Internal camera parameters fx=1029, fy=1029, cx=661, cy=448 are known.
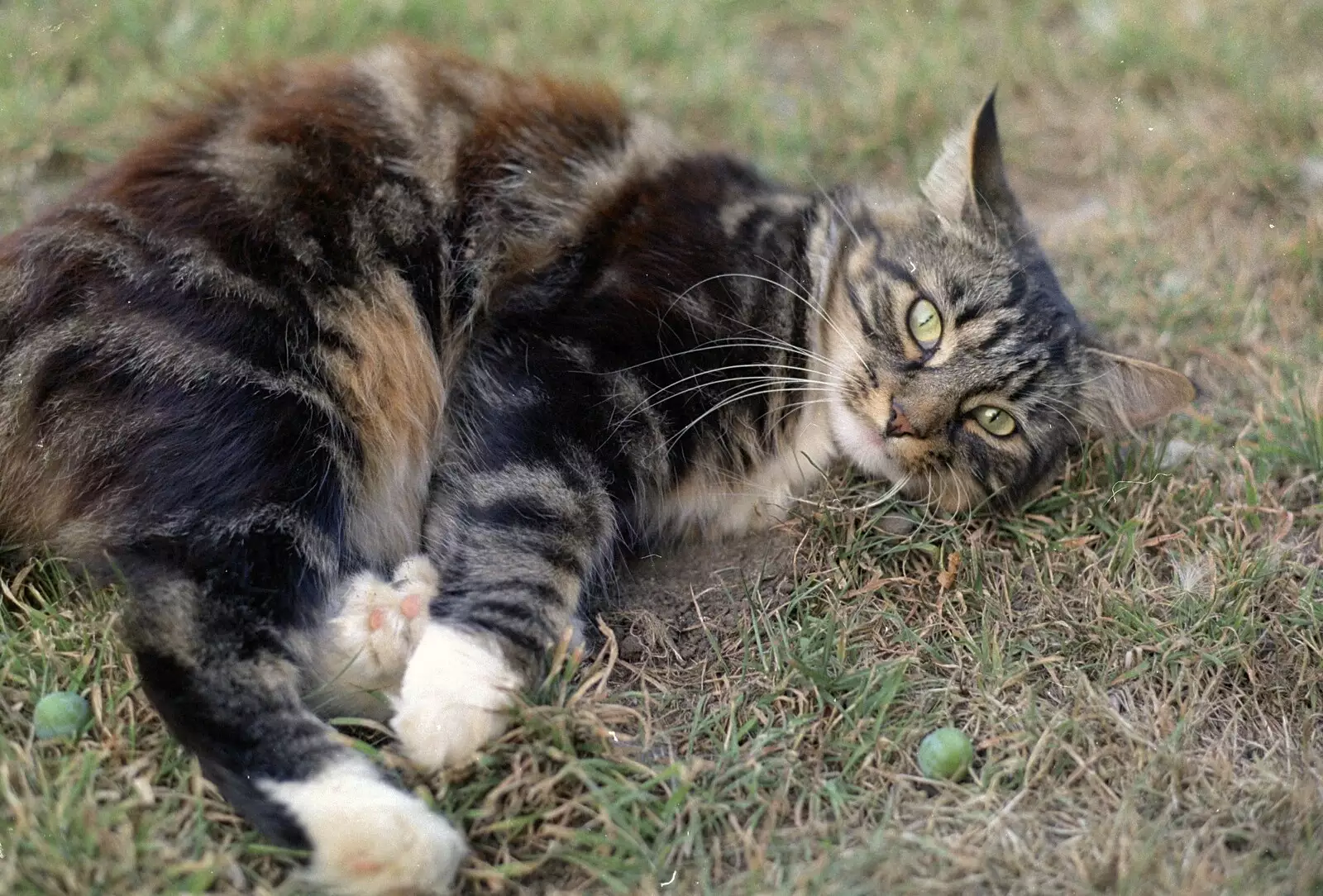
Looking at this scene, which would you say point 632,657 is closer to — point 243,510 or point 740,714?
point 740,714

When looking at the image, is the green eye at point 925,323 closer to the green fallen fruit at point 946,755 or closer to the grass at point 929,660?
the grass at point 929,660

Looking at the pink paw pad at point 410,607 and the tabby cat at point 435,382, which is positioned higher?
the tabby cat at point 435,382

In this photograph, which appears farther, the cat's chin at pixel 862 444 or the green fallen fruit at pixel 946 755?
the cat's chin at pixel 862 444

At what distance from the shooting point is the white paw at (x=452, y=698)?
1749 mm

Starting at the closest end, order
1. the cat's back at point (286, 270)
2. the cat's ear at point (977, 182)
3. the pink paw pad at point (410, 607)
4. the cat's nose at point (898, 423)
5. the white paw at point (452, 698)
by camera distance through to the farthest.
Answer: the white paw at point (452, 698) → the cat's back at point (286, 270) → the pink paw pad at point (410, 607) → the cat's nose at point (898, 423) → the cat's ear at point (977, 182)

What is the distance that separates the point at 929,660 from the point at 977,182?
3.72 feet

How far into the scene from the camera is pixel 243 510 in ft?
6.12

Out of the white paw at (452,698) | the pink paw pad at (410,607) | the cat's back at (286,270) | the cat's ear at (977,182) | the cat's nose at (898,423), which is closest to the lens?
the white paw at (452,698)

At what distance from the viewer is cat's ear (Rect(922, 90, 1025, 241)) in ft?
7.89

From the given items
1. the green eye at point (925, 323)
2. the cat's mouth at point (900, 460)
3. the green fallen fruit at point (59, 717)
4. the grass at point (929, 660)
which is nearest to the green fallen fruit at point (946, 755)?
the grass at point (929, 660)

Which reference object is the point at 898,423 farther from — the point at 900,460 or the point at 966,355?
the point at 966,355

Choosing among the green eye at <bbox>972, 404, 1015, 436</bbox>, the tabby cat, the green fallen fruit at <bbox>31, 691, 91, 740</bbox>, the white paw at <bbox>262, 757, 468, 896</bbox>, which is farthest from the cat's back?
the green eye at <bbox>972, 404, 1015, 436</bbox>

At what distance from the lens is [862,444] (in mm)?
2334

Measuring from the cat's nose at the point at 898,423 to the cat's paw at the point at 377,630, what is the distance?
1044 mm
